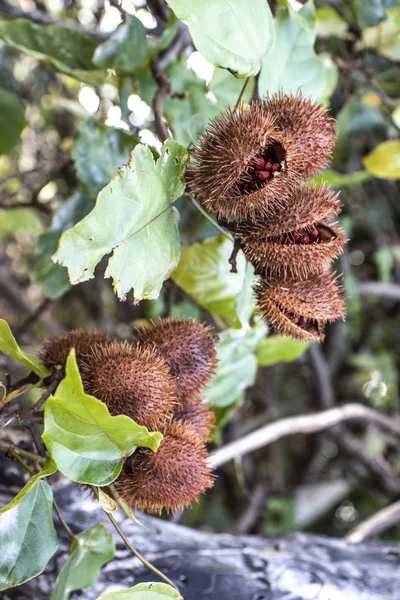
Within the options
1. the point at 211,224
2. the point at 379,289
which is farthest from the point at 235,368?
the point at 379,289

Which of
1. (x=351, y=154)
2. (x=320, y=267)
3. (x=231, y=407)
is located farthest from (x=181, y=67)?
(x=351, y=154)

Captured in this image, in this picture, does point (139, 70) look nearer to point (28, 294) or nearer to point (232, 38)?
point (232, 38)

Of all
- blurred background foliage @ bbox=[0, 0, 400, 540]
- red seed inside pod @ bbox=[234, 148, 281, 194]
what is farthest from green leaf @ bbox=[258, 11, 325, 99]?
red seed inside pod @ bbox=[234, 148, 281, 194]

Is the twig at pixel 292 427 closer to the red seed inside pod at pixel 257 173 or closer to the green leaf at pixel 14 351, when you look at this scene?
the green leaf at pixel 14 351

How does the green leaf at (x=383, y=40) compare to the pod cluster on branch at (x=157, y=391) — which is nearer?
the pod cluster on branch at (x=157, y=391)

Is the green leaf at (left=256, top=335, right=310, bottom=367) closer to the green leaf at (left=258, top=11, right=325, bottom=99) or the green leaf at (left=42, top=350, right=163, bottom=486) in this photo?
the green leaf at (left=258, top=11, right=325, bottom=99)

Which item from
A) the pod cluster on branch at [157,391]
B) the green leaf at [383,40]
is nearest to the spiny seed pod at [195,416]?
the pod cluster on branch at [157,391]
